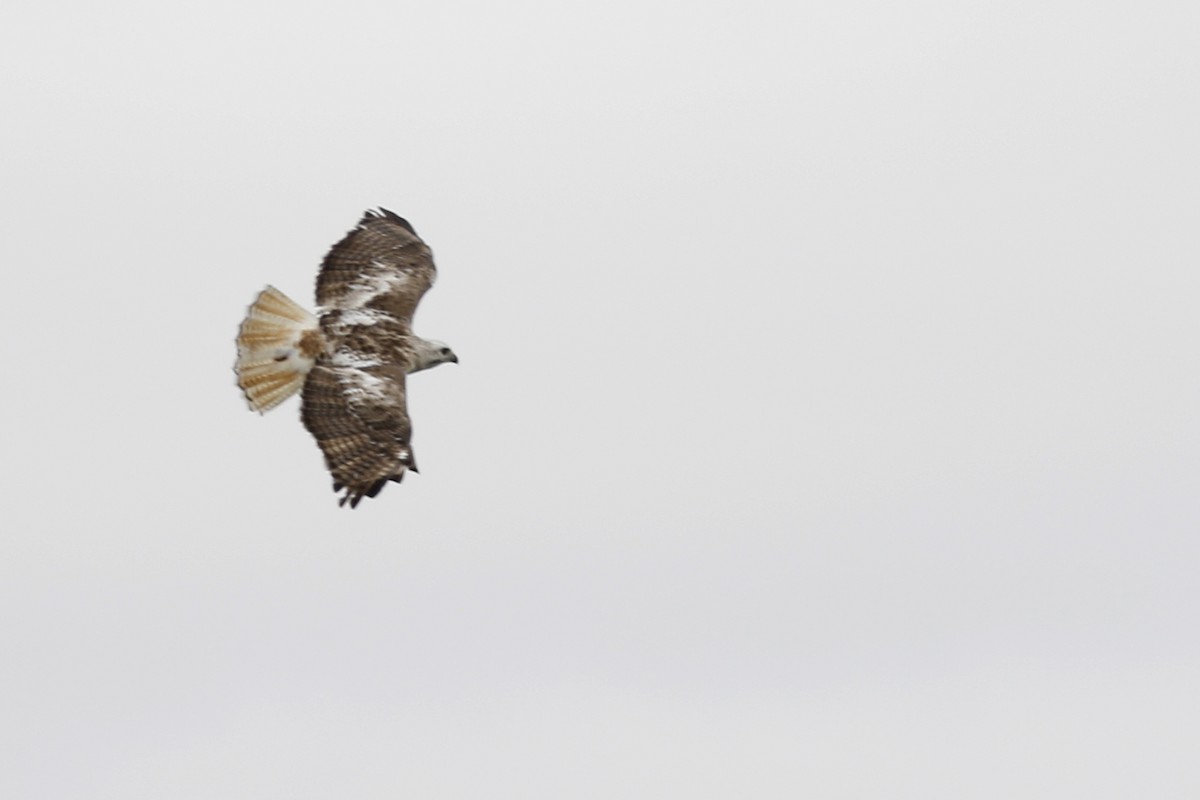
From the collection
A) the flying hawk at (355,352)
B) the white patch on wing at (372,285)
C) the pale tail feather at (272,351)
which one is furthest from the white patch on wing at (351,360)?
the white patch on wing at (372,285)

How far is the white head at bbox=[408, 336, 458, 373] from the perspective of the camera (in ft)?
150

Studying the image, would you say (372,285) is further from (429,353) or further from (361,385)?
Result: (361,385)

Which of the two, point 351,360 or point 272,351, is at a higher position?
point 351,360

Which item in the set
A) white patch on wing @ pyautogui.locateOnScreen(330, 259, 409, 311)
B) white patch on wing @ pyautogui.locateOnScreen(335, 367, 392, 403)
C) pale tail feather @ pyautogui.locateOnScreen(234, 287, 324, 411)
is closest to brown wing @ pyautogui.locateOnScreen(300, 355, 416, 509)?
white patch on wing @ pyautogui.locateOnScreen(335, 367, 392, 403)

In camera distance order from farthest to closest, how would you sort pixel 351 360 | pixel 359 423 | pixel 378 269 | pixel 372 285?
pixel 378 269 < pixel 372 285 < pixel 351 360 < pixel 359 423

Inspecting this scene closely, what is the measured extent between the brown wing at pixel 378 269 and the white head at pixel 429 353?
2.96 ft

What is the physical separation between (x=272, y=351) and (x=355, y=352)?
1.17 m

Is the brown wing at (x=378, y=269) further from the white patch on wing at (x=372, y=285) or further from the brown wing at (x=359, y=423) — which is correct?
the brown wing at (x=359, y=423)

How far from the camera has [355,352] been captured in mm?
44844

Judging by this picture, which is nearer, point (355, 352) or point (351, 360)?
point (351, 360)

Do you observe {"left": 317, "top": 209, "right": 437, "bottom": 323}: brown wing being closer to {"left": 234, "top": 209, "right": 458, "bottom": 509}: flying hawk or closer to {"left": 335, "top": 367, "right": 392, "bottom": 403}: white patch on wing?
{"left": 234, "top": 209, "right": 458, "bottom": 509}: flying hawk

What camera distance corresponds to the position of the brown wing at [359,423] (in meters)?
41.3

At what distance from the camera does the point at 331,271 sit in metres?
47.7

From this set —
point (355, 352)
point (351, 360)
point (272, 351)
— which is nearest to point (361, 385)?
point (351, 360)
